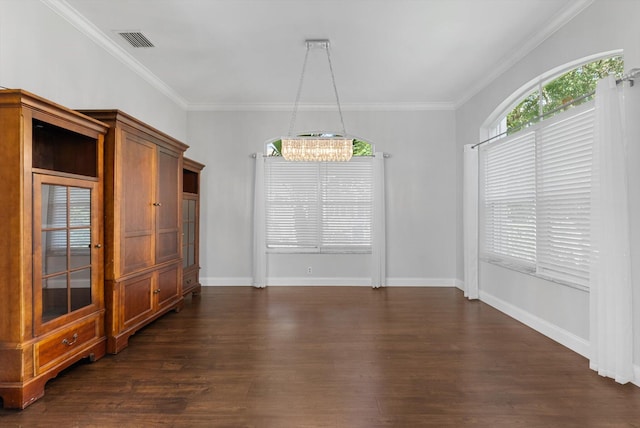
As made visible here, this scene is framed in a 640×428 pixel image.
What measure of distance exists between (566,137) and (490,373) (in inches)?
88.9

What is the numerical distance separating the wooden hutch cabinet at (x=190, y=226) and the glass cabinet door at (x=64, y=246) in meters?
1.91

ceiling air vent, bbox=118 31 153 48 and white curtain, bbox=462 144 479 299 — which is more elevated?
ceiling air vent, bbox=118 31 153 48

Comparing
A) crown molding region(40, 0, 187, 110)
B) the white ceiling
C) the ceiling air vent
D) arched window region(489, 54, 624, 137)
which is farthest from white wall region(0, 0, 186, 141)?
arched window region(489, 54, 624, 137)

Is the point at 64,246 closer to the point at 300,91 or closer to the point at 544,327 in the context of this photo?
the point at 300,91

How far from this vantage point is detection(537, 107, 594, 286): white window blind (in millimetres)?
3000

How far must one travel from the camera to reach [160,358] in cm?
295

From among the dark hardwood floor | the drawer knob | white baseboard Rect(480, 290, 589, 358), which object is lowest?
the dark hardwood floor

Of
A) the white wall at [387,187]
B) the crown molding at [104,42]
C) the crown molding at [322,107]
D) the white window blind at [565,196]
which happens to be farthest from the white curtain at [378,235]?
the crown molding at [104,42]

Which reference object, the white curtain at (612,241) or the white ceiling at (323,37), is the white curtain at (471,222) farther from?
the white curtain at (612,241)

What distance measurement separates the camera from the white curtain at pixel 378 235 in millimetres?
5707

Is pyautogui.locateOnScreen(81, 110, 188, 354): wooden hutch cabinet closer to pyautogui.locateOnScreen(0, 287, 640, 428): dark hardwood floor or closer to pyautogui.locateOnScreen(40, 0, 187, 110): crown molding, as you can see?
pyautogui.locateOnScreen(0, 287, 640, 428): dark hardwood floor

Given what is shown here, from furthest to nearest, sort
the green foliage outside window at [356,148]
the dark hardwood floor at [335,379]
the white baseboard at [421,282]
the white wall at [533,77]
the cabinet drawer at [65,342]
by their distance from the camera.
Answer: the green foliage outside window at [356,148], the white baseboard at [421,282], the white wall at [533,77], the cabinet drawer at [65,342], the dark hardwood floor at [335,379]

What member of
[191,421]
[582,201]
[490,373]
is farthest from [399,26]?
[191,421]

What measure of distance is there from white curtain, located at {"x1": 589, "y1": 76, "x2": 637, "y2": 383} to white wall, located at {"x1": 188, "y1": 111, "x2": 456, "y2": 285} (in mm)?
3184
